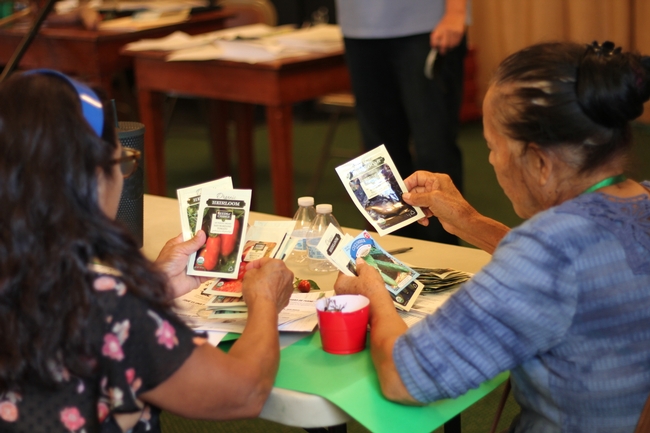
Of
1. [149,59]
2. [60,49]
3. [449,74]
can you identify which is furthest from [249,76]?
[60,49]

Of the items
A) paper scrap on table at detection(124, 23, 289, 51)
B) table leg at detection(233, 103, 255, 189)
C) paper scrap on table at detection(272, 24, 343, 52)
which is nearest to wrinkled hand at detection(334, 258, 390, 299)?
paper scrap on table at detection(272, 24, 343, 52)

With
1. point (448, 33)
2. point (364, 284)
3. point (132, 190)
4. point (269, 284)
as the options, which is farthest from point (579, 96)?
point (448, 33)

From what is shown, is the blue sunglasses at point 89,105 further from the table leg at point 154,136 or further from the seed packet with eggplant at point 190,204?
the table leg at point 154,136

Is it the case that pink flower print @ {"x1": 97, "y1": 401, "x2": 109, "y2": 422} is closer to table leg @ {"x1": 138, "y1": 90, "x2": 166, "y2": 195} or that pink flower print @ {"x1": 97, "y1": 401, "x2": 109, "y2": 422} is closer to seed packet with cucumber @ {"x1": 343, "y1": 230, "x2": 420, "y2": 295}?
seed packet with cucumber @ {"x1": 343, "y1": 230, "x2": 420, "y2": 295}

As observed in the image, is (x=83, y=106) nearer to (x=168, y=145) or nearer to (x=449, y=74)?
(x=449, y=74)

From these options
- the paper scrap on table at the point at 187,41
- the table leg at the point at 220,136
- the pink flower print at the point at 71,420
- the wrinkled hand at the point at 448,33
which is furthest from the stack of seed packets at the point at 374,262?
the table leg at the point at 220,136

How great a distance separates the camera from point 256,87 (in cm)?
329

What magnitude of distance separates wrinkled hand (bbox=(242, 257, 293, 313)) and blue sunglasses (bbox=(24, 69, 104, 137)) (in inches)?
15.9

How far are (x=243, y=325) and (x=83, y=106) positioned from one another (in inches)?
18.9

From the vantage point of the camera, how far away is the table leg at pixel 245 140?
4.21 metres

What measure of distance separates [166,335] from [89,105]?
1.03 ft

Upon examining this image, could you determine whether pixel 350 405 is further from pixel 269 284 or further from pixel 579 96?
pixel 579 96

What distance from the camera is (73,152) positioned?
98 cm

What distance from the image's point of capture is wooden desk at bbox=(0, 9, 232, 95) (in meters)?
3.80
